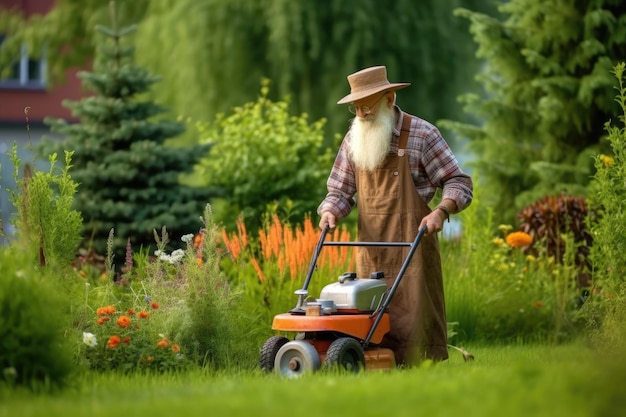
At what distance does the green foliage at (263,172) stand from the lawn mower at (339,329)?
5.82 meters

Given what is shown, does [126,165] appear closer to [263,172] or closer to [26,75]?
[263,172]

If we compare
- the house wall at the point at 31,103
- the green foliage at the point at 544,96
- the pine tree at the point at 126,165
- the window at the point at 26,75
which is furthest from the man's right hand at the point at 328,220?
Result: the window at the point at 26,75

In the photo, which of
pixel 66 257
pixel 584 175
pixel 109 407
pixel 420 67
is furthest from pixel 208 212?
pixel 420 67

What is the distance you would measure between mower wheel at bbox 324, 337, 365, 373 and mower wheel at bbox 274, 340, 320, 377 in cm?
8

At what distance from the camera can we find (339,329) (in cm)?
652

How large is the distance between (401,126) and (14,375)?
2.94 meters

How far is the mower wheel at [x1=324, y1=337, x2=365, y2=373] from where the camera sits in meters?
6.42

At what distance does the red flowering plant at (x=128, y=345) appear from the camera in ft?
23.3

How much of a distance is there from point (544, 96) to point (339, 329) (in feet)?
24.6

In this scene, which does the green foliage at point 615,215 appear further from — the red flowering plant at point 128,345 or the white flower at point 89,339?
the white flower at point 89,339

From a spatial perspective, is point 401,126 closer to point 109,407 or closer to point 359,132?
point 359,132

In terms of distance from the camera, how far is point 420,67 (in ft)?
69.2

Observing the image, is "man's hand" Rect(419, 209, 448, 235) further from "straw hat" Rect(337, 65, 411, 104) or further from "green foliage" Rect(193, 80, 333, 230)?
"green foliage" Rect(193, 80, 333, 230)

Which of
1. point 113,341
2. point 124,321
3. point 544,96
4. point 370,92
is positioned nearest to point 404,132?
point 370,92
